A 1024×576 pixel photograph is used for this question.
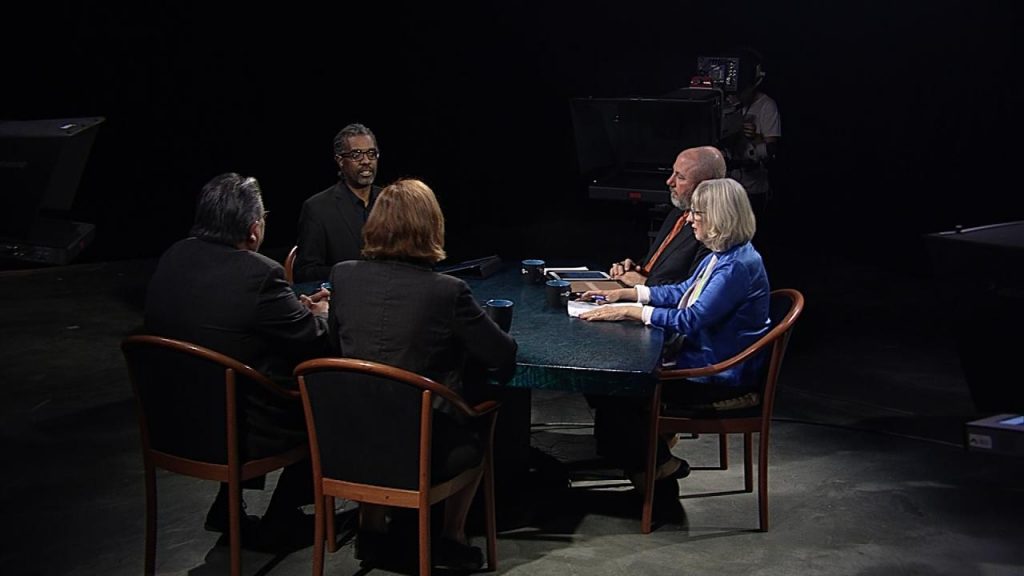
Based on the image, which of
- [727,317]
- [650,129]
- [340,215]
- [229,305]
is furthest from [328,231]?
[650,129]

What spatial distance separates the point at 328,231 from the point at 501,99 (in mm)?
5184

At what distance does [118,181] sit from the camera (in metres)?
8.30

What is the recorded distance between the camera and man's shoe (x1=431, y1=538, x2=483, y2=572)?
3.50m

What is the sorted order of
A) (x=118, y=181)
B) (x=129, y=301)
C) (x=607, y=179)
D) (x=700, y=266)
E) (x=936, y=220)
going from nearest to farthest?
(x=700, y=266), (x=607, y=179), (x=129, y=301), (x=936, y=220), (x=118, y=181)

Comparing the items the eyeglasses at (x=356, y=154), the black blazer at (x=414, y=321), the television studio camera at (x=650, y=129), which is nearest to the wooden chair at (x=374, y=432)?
the black blazer at (x=414, y=321)

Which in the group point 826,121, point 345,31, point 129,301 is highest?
point 345,31

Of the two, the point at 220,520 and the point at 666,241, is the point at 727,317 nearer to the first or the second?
the point at 666,241

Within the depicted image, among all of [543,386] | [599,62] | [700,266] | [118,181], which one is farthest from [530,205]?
[543,386]

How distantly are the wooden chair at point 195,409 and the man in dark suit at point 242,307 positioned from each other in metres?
0.07

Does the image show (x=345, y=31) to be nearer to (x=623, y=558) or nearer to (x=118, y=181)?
(x=118, y=181)

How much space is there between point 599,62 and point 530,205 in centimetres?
144

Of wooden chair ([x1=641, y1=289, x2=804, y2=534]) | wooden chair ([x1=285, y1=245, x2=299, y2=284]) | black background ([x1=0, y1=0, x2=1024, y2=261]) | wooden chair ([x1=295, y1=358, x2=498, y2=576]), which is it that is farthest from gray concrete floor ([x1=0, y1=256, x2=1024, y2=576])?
black background ([x1=0, y1=0, x2=1024, y2=261])

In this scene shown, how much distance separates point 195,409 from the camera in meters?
3.22

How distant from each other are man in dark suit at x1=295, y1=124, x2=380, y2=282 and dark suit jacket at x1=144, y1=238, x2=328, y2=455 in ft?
4.26
